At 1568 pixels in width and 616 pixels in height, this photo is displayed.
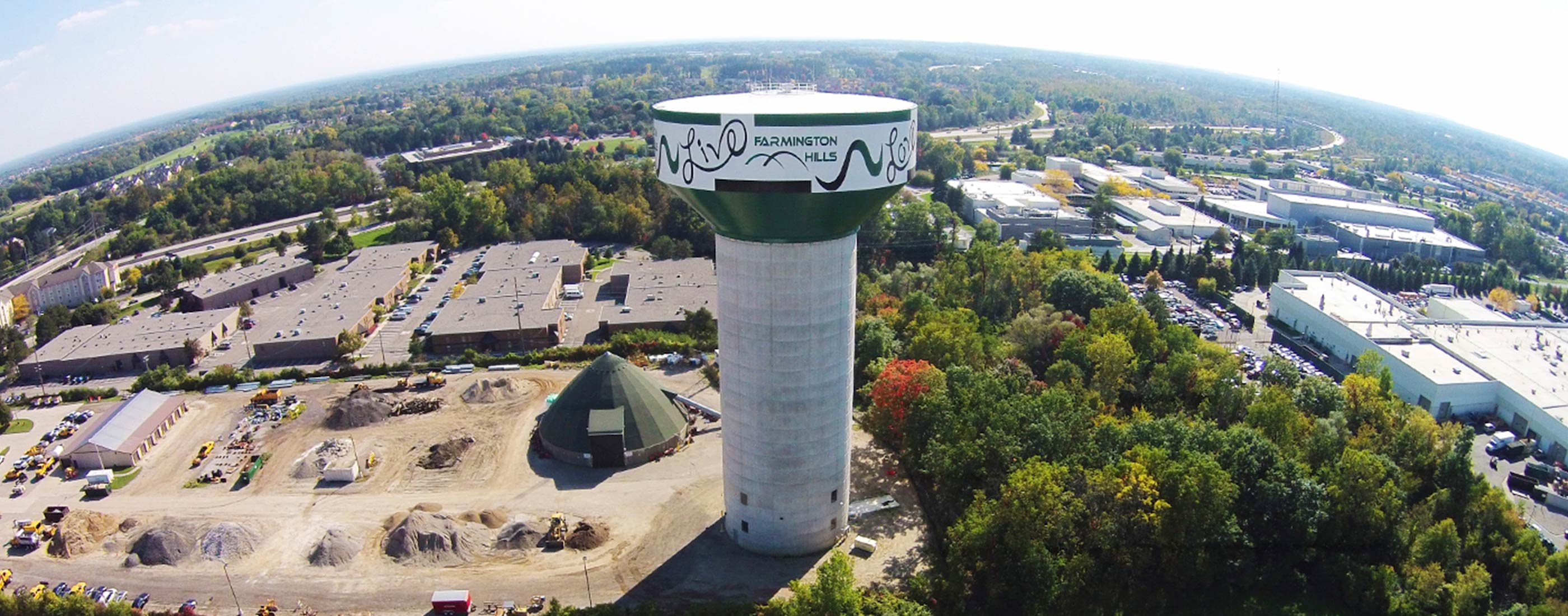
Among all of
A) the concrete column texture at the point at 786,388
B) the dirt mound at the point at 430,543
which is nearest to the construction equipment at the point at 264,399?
the dirt mound at the point at 430,543

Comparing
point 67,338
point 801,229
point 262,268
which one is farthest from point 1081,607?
point 262,268

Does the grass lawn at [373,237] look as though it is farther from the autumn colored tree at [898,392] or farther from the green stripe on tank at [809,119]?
the green stripe on tank at [809,119]

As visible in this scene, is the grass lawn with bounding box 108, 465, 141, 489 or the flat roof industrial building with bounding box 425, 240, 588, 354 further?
the flat roof industrial building with bounding box 425, 240, 588, 354

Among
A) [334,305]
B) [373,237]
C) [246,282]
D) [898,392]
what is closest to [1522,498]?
[898,392]

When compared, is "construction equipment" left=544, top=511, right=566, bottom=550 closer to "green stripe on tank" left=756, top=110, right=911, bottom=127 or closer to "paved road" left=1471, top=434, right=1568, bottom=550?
"green stripe on tank" left=756, top=110, right=911, bottom=127

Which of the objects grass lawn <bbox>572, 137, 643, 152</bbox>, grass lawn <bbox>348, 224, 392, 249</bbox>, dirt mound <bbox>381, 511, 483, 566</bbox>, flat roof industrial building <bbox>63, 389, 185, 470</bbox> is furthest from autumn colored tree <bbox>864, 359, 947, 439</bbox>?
grass lawn <bbox>572, 137, 643, 152</bbox>

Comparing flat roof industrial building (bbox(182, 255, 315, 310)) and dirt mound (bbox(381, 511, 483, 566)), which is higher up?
flat roof industrial building (bbox(182, 255, 315, 310))

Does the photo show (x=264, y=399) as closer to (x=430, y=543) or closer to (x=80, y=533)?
(x=80, y=533)
